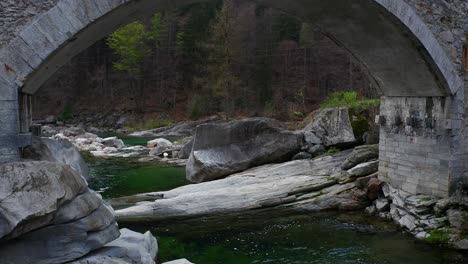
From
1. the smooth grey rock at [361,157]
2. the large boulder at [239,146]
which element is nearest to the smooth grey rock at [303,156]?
the large boulder at [239,146]

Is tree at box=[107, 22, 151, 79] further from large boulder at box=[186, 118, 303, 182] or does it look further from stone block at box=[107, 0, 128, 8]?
stone block at box=[107, 0, 128, 8]

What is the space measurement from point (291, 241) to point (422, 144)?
3.46 m

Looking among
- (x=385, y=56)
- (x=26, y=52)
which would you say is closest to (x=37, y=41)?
(x=26, y=52)

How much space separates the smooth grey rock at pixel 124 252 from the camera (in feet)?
13.9

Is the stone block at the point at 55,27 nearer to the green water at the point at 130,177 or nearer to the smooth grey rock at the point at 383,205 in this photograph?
the green water at the point at 130,177

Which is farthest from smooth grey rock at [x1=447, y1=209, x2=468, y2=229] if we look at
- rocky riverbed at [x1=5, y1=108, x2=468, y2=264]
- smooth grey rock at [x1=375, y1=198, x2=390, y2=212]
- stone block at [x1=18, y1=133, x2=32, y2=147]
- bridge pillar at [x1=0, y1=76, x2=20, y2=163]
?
bridge pillar at [x1=0, y1=76, x2=20, y2=163]

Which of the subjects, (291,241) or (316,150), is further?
(316,150)

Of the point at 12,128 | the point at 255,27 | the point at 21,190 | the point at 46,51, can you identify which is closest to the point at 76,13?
the point at 46,51

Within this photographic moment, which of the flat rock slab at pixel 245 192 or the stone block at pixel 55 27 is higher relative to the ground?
the stone block at pixel 55 27

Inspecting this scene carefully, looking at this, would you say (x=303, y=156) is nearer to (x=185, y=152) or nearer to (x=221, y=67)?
(x=185, y=152)

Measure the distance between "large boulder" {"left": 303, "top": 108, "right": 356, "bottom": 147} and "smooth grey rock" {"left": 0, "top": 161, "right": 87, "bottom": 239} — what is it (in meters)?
9.08

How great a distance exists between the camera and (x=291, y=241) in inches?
286

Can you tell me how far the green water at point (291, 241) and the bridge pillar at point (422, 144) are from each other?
3.77 ft

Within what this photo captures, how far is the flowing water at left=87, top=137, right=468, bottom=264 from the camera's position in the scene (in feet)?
21.3
